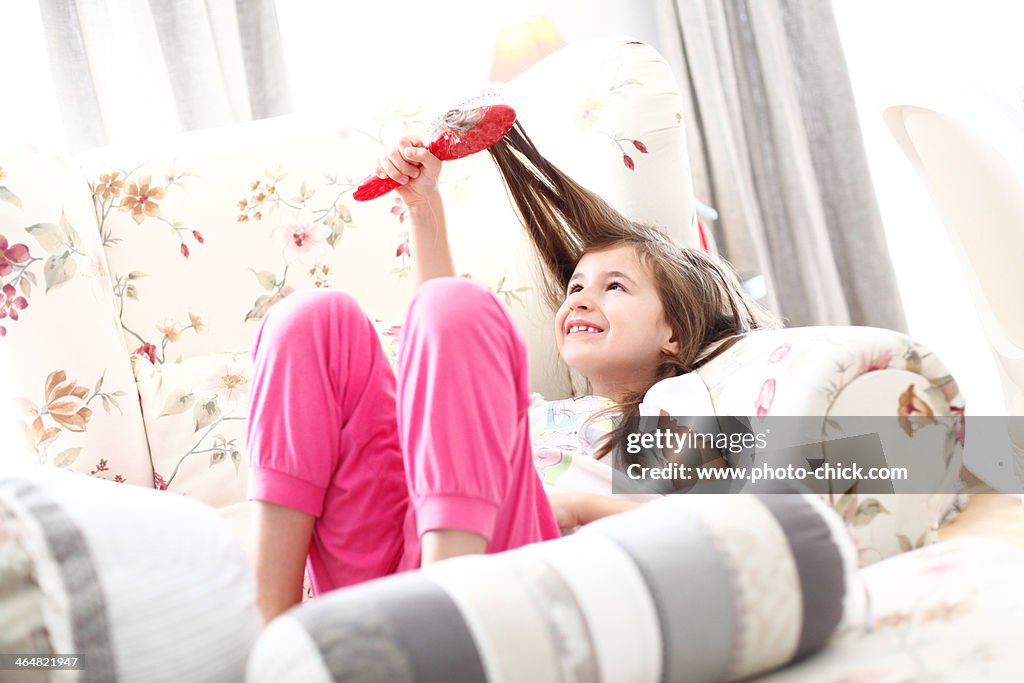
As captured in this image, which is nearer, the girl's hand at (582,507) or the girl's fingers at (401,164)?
the girl's hand at (582,507)

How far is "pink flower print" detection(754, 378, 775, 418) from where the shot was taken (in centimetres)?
88

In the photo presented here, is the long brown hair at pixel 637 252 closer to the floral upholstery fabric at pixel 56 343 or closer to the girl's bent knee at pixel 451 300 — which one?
the girl's bent knee at pixel 451 300

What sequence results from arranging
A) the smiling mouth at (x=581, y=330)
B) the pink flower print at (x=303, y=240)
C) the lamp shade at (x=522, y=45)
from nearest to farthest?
the smiling mouth at (x=581, y=330) < the pink flower print at (x=303, y=240) < the lamp shade at (x=522, y=45)

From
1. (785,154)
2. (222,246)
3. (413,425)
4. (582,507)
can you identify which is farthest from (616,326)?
(785,154)

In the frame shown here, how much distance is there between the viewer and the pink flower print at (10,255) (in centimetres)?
122

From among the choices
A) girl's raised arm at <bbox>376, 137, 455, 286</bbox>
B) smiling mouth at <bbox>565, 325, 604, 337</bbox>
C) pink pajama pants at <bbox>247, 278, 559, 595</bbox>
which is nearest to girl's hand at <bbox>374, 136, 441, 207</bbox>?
girl's raised arm at <bbox>376, 137, 455, 286</bbox>

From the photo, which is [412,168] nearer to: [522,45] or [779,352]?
[779,352]

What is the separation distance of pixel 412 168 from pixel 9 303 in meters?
0.55

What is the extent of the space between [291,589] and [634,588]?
1.10 ft

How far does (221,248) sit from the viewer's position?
1.44 m

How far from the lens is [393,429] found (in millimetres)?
894

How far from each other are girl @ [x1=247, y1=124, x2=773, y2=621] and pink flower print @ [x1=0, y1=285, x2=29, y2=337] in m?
0.52

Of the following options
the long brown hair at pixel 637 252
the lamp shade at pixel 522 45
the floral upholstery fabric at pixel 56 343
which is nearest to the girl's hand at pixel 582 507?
the long brown hair at pixel 637 252

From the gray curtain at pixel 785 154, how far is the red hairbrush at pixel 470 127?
65.0 inches
